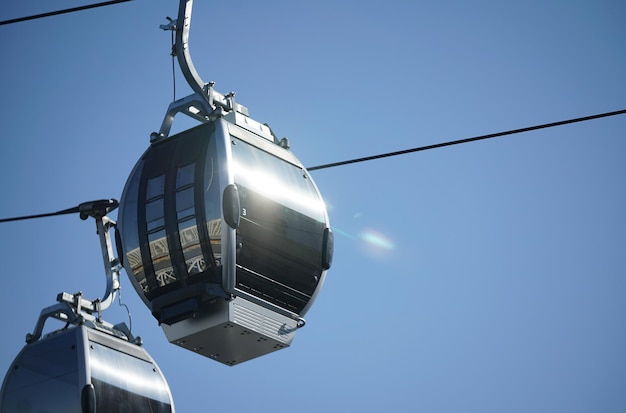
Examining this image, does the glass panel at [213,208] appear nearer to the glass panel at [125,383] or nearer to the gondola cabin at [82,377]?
the gondola cabin at [82,377]

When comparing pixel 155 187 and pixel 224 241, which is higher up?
pixel 155 187

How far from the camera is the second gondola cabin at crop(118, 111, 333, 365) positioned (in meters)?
21.4

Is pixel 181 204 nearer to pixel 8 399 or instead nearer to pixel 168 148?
pixel 168 148

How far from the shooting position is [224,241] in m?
21.2

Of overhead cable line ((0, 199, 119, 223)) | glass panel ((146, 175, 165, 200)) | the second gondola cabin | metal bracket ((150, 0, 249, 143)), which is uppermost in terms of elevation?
overhead cable line ((0, 199, 119, 223))

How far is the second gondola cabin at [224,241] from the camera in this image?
21406mm

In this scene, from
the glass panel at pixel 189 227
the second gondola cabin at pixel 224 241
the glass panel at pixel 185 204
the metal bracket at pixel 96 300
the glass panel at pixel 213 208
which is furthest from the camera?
the metal bracket at pixel 96 300

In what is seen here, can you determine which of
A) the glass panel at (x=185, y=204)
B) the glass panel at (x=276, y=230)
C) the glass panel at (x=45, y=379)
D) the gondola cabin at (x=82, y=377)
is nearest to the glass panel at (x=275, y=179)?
the glass panel at (x=276, y=230)

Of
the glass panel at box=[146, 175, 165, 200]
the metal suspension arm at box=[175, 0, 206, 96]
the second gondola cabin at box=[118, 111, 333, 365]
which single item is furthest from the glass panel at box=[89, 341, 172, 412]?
the metal suspension arm at box=[175, 0, 206, 96]

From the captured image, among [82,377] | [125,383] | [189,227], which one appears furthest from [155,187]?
[125,383]

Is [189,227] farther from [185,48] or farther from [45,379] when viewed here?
[45,379]

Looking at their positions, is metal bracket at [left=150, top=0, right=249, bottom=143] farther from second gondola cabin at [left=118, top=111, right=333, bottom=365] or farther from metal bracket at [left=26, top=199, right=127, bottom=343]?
metal bracket at [left=26, top=199, right=127, bottom=343]

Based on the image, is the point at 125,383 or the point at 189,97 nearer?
the point at 189,97

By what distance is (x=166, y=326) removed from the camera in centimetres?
2194
